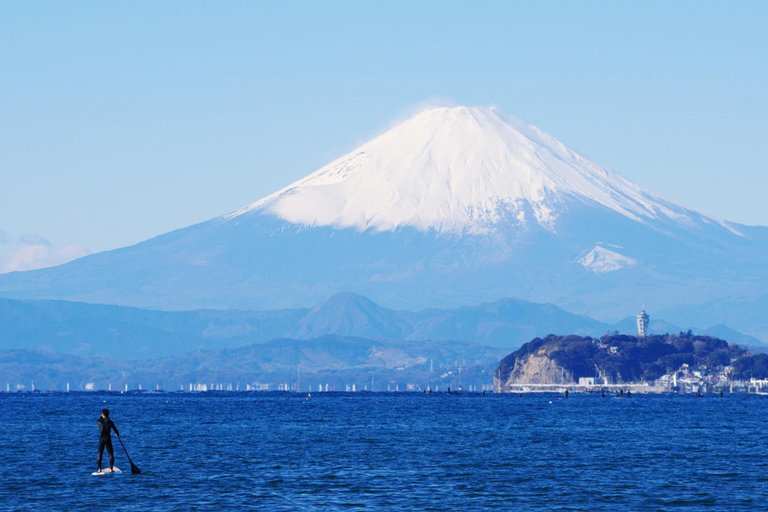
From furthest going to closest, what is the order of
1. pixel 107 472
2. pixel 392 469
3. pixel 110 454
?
pixel 392 469, pixel 107 472, pixel 110 454

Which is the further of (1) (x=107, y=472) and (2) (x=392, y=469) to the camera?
(2) (x=392, y=469)

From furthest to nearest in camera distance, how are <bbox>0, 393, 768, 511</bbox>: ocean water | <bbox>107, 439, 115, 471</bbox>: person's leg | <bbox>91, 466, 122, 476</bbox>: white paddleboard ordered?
<bbox>91, 466, 122, 476</bbox>: white paddleboard
<bbox>107, 439, 115, 471</bbox>: person's leg
<bbox>0, 393, 768, 511</bbox>: ocean water

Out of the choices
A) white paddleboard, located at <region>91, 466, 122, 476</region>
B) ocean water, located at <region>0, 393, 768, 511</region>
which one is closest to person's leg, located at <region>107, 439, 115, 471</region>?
white paddleboard, located at <region>91, 466, 122, 476</region>

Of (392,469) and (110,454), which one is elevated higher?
(110,454)

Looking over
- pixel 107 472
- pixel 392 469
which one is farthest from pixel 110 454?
pixel 392 469

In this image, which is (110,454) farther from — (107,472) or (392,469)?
(392,469)

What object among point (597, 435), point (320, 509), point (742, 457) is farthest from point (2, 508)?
point (597, 435)

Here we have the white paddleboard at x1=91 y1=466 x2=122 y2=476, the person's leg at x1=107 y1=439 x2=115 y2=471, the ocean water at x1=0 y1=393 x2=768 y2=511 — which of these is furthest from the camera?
the white paddleboard at x1=91 y1=466 x2=122 y2=476

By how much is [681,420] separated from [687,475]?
85259 millimetres

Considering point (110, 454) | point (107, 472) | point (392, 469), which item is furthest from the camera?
point (392, 469)

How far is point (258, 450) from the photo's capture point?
325 ft

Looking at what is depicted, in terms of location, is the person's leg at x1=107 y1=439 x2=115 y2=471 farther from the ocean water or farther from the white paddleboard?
the ocean water

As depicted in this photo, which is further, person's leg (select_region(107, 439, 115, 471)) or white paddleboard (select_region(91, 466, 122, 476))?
white paddleboard (select_region(91, 466, 122, 476))

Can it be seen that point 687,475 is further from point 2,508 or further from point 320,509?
point 2,508
